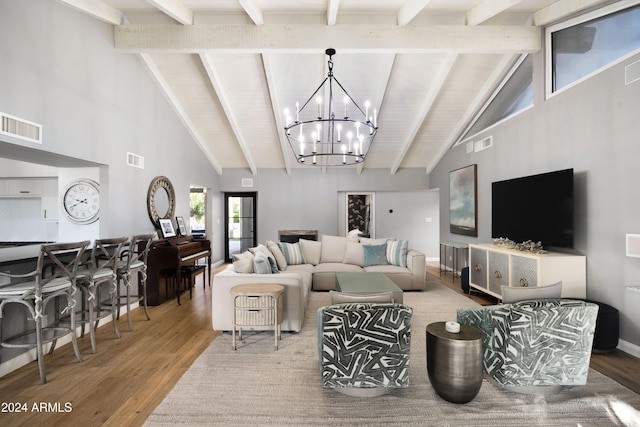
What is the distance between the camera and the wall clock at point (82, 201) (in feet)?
13.6

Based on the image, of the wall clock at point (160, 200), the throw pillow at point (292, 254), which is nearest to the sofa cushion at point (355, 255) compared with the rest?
the throw pillow at point (292, 254)

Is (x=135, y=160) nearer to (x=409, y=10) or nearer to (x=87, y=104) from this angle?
(x=87, y=104)

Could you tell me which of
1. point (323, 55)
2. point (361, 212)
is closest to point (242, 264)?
point (323, 55)

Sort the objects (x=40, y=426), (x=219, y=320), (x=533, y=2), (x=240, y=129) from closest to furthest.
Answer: (x=40, y=426) → (x=219, y=320) → (x=533, y=2) → (x=240, y=129)

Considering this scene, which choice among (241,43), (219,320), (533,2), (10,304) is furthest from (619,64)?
(10,304)

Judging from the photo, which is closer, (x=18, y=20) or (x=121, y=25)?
(x=18, y=20)

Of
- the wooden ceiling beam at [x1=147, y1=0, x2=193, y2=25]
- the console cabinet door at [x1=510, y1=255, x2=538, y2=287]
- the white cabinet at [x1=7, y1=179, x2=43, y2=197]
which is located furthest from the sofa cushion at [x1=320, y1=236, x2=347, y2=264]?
the white cabinet at [x1=7, y1=179, x2=43, y2=197]

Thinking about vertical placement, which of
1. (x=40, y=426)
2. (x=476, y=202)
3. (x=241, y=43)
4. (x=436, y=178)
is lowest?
(x=40, y=426)

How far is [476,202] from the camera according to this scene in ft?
19.4

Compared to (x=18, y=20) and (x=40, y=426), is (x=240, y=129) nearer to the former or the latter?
(x=18, y=20)

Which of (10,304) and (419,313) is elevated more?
(10,304)

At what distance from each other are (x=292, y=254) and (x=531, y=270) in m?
3.49

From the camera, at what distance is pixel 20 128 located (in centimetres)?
289

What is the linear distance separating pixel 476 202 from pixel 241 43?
15.3 ft
